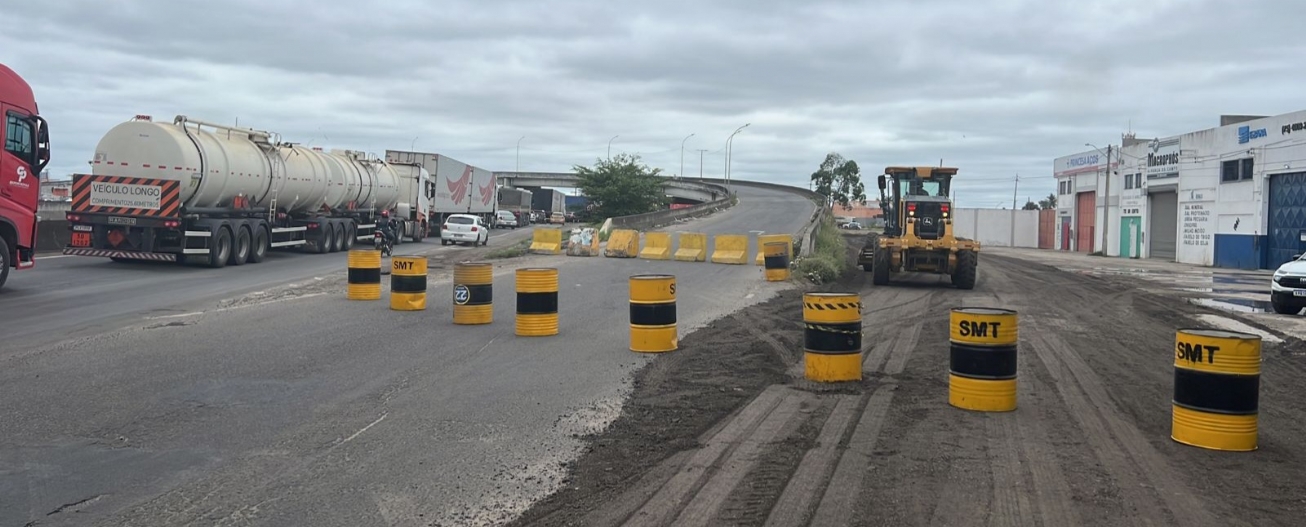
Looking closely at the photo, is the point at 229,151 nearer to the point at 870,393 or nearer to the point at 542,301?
the point at 542,301

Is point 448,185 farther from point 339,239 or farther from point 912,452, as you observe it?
point 912,452

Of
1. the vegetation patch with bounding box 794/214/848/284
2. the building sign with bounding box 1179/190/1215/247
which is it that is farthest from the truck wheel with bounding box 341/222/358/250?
the building sign with bounding box 1179/190/1215/247

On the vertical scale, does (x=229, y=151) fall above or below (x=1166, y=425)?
above

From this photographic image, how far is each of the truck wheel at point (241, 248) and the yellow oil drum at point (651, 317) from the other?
1717cm

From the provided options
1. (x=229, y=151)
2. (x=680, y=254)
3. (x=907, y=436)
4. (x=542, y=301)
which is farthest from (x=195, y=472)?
(x=680, y=254)

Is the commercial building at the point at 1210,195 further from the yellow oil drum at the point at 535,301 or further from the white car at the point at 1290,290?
the yellow oil drum at the point at 535,301

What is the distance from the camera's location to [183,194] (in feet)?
77.3

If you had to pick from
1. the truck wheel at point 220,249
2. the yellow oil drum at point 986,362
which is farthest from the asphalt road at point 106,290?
the yellow oil drum at point 986,362

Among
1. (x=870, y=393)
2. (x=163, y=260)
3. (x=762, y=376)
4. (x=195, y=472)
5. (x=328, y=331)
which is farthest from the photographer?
(x=163, y=260)

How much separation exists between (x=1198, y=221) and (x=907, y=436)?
137 ft

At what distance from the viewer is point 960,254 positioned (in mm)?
23828

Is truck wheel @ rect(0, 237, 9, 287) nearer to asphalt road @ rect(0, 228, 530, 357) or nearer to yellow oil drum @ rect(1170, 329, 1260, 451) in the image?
asphalt road @ rect(0, 228, 530, 357)

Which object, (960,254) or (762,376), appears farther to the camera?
(960,254)

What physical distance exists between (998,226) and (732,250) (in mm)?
57298
